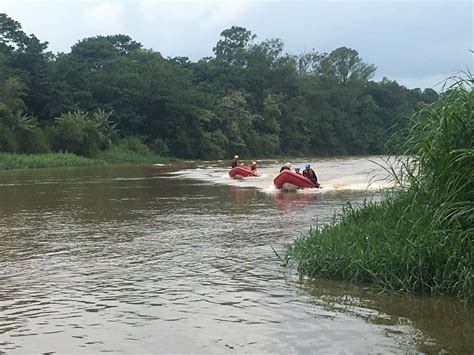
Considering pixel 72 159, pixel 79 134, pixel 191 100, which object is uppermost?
pixel 191 100

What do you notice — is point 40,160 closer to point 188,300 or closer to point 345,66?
point 188,300

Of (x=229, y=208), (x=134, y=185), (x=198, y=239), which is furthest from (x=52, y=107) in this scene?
(x=198, y=239)

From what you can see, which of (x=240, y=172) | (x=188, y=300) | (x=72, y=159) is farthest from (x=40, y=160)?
(x=188, y=300)

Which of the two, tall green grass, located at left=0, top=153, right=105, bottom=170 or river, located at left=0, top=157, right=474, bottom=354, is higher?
tall green grass, located at left=0, top=153, right=105, bottom=170

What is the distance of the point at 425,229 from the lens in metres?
6.59

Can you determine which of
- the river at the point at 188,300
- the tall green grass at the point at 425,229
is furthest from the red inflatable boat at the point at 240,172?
the tall green grass at the point at 425,229

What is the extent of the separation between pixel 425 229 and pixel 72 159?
127 ft

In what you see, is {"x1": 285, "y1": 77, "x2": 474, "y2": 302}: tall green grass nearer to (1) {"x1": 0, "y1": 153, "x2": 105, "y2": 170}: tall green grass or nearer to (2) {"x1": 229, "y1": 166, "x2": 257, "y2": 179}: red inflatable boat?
(2) {"x1": 229, "y1": 166, "x2": 257, "y2": 179}: red inflatable boat

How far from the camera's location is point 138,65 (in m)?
63.0

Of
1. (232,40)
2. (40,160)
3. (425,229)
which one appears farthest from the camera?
(232,40)

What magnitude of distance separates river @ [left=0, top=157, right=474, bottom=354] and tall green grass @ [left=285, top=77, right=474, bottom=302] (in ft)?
0.67

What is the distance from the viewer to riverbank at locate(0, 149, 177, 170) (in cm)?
3803

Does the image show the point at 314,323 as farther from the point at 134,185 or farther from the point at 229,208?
the point at 134,185

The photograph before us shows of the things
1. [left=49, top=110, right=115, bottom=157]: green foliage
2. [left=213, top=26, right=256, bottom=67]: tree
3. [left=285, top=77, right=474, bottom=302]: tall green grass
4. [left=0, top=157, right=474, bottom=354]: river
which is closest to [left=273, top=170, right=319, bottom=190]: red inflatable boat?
[left=0, top=157, right=474, bottom=354]: river
